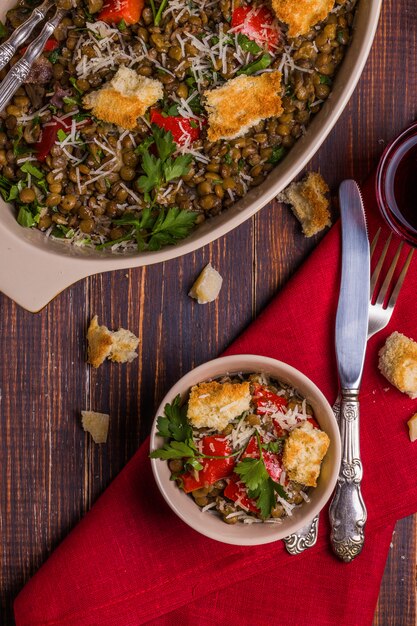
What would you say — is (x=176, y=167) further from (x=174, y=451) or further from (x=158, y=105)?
(x=174, y=451)

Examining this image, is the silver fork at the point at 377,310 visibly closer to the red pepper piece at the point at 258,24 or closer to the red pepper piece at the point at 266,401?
the red pepper piece at the point at 266,401

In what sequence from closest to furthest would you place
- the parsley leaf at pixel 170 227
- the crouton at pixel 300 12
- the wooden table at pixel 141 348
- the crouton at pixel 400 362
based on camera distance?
the crouton at pixel 300 12 → the parsley leaf at pixel 170 227 → the crouton at pixel 400 362 → the wooden table at pixel 141 348

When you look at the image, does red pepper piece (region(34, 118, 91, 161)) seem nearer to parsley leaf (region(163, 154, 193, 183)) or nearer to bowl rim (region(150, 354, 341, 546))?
parsley leaf (region(163, 154, 193, 183))

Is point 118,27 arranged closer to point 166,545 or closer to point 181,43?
point 181,43

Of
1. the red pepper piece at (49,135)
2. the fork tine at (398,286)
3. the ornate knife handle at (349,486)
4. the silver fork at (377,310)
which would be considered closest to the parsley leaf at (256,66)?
the red pepper piece at (49,135)

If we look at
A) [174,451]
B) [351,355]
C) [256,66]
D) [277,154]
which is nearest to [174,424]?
[174,451]
